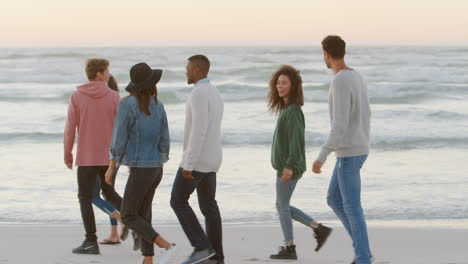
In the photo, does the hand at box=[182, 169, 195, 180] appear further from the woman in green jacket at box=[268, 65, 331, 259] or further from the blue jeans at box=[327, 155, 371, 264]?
the blue jeans at box=[327, 155, 371, 264]

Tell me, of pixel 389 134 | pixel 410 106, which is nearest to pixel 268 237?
pixel 389 134

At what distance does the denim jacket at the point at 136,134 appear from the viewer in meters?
5.14

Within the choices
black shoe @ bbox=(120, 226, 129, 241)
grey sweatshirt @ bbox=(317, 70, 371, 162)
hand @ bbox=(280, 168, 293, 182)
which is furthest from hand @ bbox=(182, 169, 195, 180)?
black shoe @ bbox=(120, 226, 129, 241)

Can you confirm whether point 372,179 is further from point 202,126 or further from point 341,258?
point 202,126

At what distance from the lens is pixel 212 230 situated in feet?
18.0

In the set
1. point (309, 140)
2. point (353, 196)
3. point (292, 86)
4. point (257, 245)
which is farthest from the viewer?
point (309, 140)

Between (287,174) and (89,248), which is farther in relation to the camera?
(89,248)

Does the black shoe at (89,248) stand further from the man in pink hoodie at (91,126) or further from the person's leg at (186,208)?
the person's leg at (186,208)

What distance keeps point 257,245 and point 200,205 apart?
1.37 m

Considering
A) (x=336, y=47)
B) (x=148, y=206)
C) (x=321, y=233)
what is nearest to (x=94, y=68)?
(x=148, y=206)

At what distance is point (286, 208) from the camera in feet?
18.7

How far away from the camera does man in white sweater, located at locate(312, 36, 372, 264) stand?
4926 mm

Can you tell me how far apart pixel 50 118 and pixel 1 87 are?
46.3 feet

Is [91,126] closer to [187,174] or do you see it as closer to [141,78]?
[141,78]
